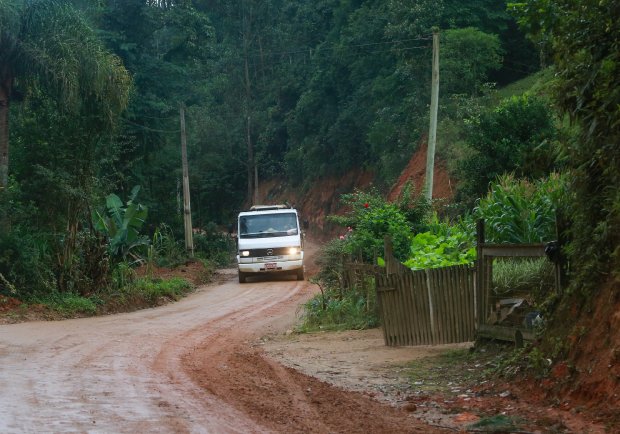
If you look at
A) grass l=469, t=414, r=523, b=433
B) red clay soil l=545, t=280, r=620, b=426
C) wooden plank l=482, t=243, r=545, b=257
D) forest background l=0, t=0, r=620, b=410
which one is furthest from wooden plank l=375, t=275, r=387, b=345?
grass l=469, t=414, r=523, b=433

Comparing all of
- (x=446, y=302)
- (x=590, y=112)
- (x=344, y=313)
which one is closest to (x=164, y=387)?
(x=446, y=302)

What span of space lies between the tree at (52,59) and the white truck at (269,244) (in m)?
8.23

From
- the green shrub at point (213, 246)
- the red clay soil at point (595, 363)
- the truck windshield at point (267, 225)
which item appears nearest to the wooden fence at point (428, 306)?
the red clay soil at point (595, 363)

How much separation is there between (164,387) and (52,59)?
1522cm

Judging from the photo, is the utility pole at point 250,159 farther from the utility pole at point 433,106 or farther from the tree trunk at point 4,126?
the tree trunk at point 4,126

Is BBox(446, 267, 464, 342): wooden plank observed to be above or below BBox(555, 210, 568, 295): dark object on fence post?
below

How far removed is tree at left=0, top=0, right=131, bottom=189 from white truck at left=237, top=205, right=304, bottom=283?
8233 millimetres

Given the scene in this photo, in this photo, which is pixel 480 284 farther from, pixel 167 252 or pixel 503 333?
pixel 167 252

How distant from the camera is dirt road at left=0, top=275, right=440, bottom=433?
8.38 metres

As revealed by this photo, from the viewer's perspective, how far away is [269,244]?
3069cm

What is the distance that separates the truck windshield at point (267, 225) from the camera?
3134cm

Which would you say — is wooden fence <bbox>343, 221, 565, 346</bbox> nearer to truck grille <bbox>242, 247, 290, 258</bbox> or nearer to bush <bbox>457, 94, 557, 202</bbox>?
bush <bbox>457, 94, 557, 202</bbox>

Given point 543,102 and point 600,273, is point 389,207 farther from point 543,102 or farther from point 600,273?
point 600,273

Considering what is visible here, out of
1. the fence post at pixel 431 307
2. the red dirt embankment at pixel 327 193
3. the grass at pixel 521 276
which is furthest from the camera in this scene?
the red dirt embankment at pixel 327 193
